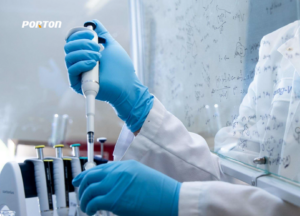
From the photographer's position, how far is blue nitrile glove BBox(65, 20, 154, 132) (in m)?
0.73

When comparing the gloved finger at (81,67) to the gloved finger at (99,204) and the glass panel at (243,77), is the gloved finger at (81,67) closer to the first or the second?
the gloved finger at (99,204)

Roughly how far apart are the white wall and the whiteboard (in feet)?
1.23

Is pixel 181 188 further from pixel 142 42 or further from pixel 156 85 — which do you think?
pixel 142 42

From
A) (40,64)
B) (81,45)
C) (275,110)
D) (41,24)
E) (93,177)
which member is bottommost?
(93,177)

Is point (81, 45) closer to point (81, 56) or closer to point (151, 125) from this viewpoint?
point (81, 56)

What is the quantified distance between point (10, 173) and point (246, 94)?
0.80m

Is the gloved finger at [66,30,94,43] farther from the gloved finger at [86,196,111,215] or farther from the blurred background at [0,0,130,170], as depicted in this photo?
the blurred background at [0,0,130,170]

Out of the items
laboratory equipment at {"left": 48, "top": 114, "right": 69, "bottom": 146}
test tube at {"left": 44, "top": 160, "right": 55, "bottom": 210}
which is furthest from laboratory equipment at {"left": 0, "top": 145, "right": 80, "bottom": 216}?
laboratory equipment at {"left": 48, "top": 114, "right": 69, "bottom": 146}

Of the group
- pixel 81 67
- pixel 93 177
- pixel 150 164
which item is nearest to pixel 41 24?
pixel 81 67

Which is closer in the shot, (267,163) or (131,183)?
(131,183)

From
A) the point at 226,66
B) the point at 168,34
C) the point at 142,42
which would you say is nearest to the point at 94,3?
the point at 142,42

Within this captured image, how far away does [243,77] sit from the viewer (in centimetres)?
84

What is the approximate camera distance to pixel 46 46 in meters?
1.68

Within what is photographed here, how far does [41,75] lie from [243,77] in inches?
50.8
